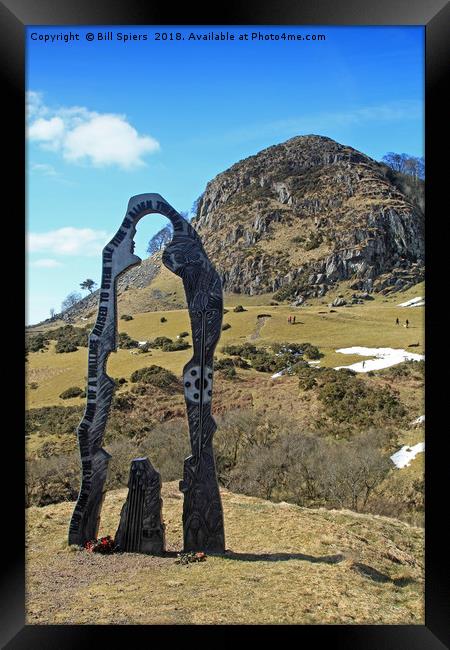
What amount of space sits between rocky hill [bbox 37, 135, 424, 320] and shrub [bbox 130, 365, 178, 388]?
32.5m

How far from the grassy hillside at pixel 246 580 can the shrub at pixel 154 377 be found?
66.7 feet

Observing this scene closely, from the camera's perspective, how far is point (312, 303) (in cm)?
6519

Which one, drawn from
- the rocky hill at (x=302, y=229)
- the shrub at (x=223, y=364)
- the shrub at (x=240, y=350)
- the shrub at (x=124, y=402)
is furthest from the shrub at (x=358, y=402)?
the rocky hill at (x=302, y=229)

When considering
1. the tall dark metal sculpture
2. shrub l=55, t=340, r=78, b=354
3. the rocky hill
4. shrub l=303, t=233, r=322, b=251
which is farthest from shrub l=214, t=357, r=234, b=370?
shrub l=303, t=233, r=322, b=251

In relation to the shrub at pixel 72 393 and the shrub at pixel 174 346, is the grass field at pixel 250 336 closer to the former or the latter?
the shrub at pixel 72 393

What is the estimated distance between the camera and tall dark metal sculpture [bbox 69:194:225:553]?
30.1 feet

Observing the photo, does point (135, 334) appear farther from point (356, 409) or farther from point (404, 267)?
point (404, 267)

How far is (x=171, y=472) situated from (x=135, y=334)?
30.2 metres

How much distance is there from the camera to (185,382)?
9.31 metres

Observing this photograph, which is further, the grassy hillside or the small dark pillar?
the small dark pillar

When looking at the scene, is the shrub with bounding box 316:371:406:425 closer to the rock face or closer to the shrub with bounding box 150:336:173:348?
the shrub with bounding box 150:336:173:348

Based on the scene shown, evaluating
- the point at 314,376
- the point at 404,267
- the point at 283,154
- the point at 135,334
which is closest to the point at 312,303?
the point at 404,267

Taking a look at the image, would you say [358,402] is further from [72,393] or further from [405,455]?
[72,393]

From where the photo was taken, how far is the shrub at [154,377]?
31328mm
